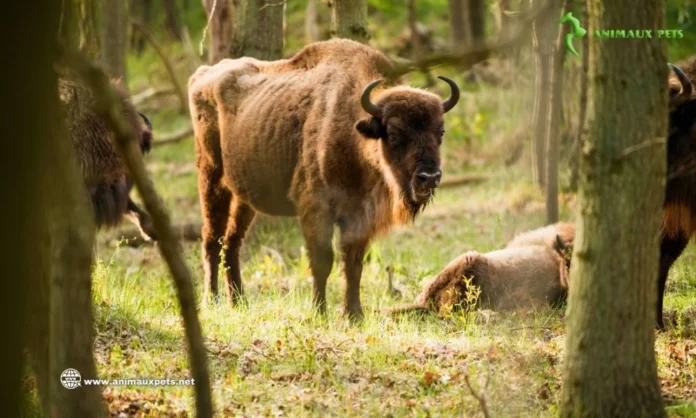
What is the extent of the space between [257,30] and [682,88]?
481cm

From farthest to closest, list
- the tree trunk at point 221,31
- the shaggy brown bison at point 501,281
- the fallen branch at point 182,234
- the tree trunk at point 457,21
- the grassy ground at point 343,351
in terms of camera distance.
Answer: the tree trunk at point 457,21
the fallen branch at point 182,234
the tree trunk at point 221,31
the shaggy brown bison at point 501,281
the grassy ground at point 343,351

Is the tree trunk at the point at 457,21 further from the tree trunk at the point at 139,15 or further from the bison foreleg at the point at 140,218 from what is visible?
the bison foreleg at the point at 140,218

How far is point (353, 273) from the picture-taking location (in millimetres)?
7969

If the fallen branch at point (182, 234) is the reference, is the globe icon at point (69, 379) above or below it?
below

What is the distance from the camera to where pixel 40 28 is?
4191 millimetres

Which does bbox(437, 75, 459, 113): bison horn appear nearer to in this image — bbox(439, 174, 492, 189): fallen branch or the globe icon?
the globe icon

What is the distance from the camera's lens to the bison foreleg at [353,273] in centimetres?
789

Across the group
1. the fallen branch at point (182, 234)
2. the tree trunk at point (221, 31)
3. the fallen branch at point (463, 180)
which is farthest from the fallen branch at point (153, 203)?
the fallen branch at point (463, 180)

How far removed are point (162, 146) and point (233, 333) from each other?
12.7 meters

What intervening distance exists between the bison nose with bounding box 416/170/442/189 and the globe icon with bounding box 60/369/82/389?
11.1ft

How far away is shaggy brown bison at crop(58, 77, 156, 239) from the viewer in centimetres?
821

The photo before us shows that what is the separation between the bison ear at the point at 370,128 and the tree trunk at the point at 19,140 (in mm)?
3655

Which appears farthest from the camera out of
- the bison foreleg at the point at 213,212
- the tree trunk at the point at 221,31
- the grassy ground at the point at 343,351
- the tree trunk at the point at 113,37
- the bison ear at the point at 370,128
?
the tree trunk at the point at 113,37

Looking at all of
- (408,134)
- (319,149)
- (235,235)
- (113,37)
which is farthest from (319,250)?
(113,37)
